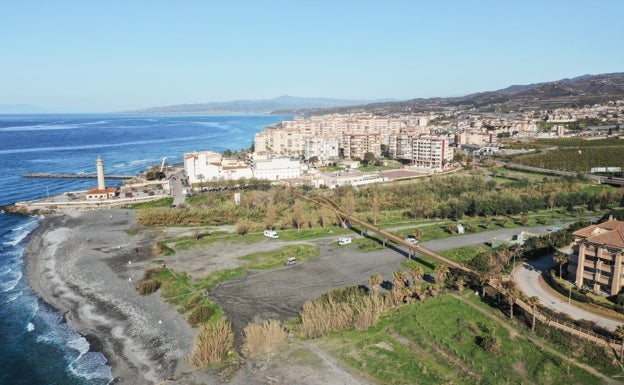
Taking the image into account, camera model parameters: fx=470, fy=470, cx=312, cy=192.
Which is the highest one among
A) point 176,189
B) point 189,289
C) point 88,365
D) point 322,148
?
point 322,148

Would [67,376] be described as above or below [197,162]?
below

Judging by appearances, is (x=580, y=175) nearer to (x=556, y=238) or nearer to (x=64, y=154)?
(x=556, y=238)

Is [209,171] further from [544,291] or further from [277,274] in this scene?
[544,291]

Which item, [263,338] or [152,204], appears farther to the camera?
[152,204]

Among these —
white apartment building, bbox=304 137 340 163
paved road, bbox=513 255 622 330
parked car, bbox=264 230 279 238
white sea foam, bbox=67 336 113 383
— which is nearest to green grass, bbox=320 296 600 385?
paved road, bbox=513 255 622 330

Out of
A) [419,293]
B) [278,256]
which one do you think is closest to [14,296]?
[278,256]

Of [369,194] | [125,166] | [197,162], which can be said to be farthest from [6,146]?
[369,194]

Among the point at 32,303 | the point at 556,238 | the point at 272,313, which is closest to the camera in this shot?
the point at 272,313
